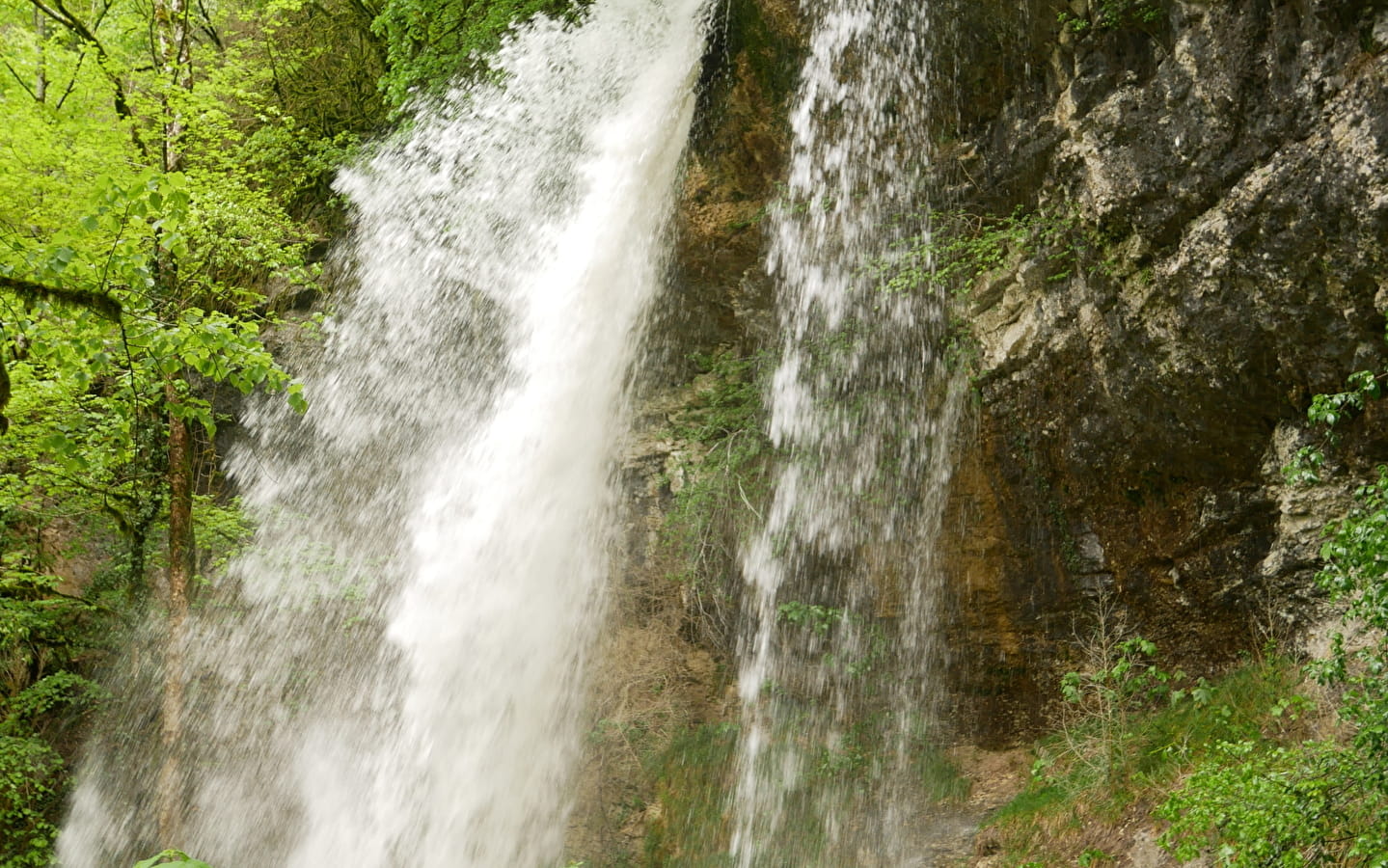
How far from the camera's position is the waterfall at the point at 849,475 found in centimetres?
810

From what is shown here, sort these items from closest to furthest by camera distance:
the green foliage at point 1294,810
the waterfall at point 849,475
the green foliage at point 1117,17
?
the green foliage at point 1294,810 < the green foliage at point 1117,17 < the waterfall at point 849,475

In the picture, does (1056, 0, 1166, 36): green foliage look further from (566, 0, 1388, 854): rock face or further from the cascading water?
the cascading water

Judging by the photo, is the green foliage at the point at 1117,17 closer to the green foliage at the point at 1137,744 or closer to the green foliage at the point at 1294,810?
the green foliage at the point at 1137,744

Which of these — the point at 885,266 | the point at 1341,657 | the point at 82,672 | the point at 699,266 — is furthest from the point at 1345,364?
the point at 82,672

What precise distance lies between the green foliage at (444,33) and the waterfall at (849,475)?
4.80 metres

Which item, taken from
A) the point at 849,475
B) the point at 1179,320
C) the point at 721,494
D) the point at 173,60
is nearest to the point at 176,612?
the point at 721,494

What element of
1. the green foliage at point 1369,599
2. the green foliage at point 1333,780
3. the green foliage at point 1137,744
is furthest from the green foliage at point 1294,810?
the green foliage at point 1137,744

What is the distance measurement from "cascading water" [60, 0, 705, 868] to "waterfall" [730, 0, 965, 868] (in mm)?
1761

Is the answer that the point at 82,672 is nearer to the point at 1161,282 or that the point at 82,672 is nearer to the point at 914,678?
the point at 914,678

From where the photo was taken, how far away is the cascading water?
884 cm

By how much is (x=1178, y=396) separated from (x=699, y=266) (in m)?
4.99

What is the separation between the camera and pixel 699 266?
9922mm

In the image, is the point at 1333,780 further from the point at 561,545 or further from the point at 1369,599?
the point at 561,545

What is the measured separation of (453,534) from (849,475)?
4.08 metres
